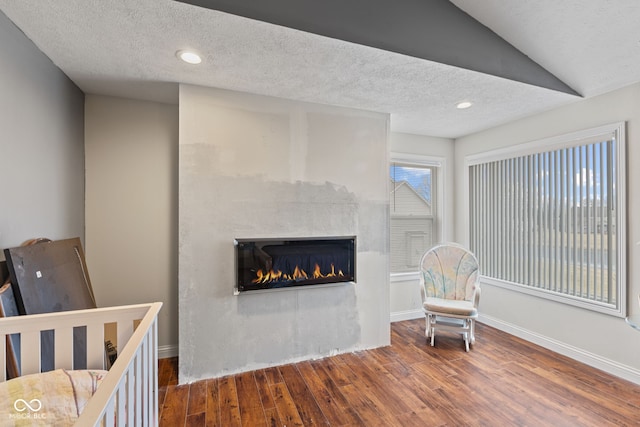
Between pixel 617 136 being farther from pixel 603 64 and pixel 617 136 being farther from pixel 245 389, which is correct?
pixel 245 389

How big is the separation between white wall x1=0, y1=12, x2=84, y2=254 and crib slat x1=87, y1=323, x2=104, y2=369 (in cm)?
76

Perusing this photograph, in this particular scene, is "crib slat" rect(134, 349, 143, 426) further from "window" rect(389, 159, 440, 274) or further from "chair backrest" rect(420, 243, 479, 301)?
"window" rect(389, 159, 440, 274)

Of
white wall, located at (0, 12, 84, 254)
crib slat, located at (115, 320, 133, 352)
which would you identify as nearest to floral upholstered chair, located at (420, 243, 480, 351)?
crib slat, located at (115, 320, 133, 352)

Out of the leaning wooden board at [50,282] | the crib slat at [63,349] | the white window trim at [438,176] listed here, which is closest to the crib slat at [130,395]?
the crib slat at [63,349]

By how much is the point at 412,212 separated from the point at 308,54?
2706mm

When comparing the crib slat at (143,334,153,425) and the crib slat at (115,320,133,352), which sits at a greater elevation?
the crib slat at (115,320,133,352)

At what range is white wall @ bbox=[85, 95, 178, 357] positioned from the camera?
102 inches

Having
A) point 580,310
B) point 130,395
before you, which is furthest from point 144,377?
point 580,310

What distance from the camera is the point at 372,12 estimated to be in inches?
72.9

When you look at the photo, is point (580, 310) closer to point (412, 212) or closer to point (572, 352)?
point (572, 352)

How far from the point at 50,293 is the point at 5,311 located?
33cm

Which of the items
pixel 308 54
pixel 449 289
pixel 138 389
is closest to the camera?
pixel 138 389

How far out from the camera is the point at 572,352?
2.76m

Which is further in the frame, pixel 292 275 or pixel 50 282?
pixel 292 275
